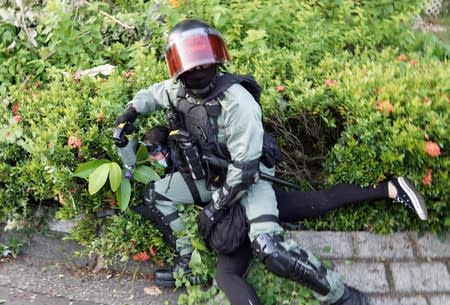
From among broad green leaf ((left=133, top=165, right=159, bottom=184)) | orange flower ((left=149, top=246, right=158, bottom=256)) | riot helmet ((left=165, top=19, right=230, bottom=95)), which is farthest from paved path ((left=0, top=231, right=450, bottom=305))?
riot helmet ((left=165, top=19, right=230, bottom=95))

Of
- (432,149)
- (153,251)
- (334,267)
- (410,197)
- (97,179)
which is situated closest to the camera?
(432,149)

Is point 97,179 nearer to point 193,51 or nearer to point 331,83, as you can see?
point 193,51

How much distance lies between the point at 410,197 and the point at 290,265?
906 millimetres

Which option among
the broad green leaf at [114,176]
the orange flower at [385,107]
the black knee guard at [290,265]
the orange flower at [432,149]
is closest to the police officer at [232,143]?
the black knee guard at [290,265]

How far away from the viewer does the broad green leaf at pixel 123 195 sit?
3963mm

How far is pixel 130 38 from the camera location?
521 cm

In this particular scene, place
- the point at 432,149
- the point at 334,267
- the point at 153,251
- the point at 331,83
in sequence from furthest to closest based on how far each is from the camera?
the point at 153,251 → the point at 331,83 → the point at 334,267 → the point at 432,149

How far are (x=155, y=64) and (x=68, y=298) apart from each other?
1887 mm

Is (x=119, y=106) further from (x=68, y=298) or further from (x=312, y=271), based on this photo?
(x=312, y=271)

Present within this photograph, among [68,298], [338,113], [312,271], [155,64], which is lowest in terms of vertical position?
[68,298]

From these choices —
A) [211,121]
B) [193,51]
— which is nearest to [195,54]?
[193,51]

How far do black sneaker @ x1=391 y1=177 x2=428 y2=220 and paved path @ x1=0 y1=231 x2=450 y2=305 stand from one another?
1.23 ft

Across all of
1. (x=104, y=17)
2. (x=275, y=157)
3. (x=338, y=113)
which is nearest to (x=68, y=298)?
(x=275, y=157)

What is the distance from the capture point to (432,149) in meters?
3.46
